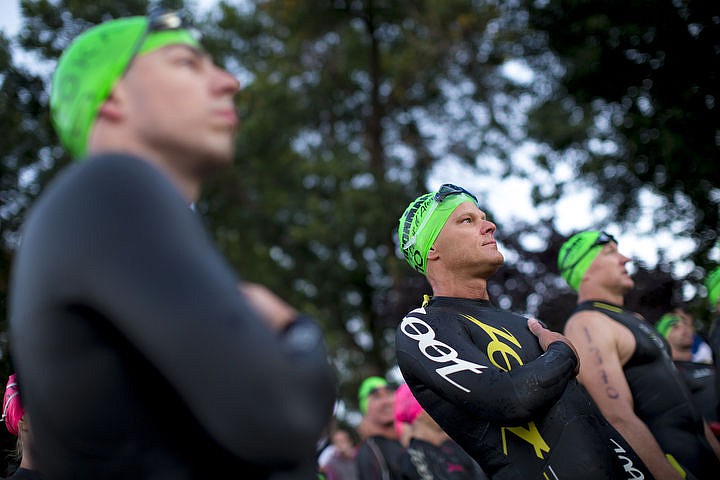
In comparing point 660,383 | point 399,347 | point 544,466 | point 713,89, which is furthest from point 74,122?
point 713,89

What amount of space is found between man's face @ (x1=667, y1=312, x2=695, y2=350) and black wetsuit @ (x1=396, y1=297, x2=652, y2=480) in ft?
16.4

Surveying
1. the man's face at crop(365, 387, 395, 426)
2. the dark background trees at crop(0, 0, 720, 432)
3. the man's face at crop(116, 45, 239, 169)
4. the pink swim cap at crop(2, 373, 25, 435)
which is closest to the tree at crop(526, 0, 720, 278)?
the dark background trees at crop(0, 0, 720, 432)

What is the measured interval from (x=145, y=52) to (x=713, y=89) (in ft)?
32.5

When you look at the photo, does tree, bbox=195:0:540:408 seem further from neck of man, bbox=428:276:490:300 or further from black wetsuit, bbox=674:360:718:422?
neck of man, bbox=428:276:490:300

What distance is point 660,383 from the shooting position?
4855 millimetres

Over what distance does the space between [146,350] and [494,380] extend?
2.19 meters

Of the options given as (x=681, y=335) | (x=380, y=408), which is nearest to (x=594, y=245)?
(x=681, y=335)

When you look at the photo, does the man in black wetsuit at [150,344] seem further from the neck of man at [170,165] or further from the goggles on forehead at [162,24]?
the goggles on forehead at [162,24]

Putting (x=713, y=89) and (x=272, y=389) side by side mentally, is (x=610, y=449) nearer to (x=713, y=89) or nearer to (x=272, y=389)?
(x=272, y=389)

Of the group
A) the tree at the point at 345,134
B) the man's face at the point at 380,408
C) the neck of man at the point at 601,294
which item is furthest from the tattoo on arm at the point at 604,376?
the tree at the point at 345,134

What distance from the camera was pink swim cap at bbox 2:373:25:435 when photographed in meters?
4.45

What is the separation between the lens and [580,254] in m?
5.64

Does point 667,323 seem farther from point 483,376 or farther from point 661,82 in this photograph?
point 483,376

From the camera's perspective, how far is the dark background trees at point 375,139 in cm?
1294
